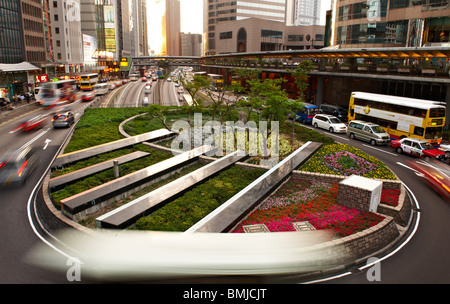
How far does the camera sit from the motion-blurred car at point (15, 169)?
20188 mm

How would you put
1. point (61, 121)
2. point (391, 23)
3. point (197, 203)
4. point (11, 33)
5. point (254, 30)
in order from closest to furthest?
point (197, 203) → point (61, 121) → point (391, 23) → point (11, 33) → point (254, 30)

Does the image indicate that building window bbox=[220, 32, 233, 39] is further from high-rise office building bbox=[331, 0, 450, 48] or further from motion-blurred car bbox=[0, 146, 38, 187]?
motion-blurred car bbox=[0, 146, 38, 187]

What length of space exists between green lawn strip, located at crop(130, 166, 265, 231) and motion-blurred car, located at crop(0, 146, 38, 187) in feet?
35.7

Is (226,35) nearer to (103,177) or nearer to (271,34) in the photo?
(271,34)

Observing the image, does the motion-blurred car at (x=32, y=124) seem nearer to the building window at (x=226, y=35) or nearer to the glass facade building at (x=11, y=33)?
the glass facade building at (x=11, y=33)

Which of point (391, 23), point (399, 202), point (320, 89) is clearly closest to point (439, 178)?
point (399, 202)

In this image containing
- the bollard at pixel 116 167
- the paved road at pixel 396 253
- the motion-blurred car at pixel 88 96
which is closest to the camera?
the paved road at pixel 396 253

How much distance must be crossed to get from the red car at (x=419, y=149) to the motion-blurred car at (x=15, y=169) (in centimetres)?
3027

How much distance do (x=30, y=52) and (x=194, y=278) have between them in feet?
252

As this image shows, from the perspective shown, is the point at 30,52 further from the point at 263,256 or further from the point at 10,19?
the point at 263,256

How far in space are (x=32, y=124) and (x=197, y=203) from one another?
110 feet

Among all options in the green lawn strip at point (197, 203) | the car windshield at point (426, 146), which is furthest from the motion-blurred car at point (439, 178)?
the green lawn strip at point (197, 203)

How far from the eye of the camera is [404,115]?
32688mm
